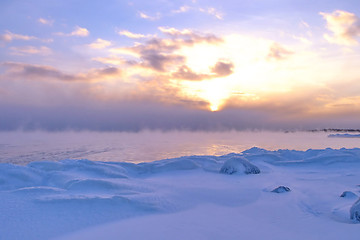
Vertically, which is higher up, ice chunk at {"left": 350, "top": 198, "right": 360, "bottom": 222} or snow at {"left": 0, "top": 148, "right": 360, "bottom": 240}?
ice chunk at {"left": 350, "top": 198, "right": 360, "bottom": 222}

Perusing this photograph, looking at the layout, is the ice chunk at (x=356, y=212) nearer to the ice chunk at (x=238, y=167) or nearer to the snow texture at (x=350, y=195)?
the snow texture at (x=350, y=195)

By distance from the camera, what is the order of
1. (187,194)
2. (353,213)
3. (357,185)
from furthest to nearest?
(357,185), (187,194), (353,213)

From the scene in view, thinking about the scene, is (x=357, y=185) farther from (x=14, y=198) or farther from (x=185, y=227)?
(x=14, y=198)

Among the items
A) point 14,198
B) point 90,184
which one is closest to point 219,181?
point 90,184

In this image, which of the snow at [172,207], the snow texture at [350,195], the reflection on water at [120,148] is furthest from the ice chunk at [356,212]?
the reflection on water at [120,148]

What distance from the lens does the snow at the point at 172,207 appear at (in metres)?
3.21

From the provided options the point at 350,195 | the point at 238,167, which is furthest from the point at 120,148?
the point at 350,195

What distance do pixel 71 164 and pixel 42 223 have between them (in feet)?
13.6

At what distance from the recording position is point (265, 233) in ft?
10.7

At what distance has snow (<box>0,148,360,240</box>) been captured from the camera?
3.21 m

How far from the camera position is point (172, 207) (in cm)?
424

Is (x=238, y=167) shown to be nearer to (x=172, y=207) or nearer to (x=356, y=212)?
(x=172, y=207)

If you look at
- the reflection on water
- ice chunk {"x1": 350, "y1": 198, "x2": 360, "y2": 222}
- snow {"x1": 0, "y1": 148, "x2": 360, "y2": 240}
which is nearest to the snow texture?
snow {"x1": 0, "y1": 148, "x2": 360, "y2": 240}

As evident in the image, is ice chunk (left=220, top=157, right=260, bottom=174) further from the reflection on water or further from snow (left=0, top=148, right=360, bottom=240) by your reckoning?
the reflection on water
